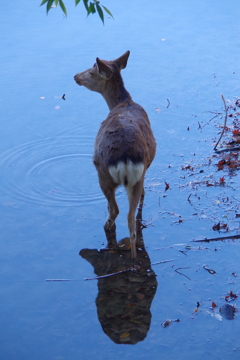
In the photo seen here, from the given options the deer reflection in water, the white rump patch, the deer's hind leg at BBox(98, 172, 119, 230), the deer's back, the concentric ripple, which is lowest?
the deer reflection in water

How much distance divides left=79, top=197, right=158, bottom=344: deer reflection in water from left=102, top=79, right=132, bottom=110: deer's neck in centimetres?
158

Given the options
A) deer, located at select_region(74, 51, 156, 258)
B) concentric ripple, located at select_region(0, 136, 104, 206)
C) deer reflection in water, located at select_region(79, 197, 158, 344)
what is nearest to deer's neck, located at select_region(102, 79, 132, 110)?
deer, located at select_region(74, 51, 156, 258)

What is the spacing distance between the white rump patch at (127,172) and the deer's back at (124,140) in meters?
0.04

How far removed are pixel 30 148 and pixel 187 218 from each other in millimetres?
2633

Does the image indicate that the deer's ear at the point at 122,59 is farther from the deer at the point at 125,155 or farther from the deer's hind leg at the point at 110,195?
the deer's hind leg at the point at 110,195

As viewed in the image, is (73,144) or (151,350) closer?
(151,350)

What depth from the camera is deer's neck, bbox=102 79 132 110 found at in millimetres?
6047

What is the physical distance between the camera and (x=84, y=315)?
4.22m

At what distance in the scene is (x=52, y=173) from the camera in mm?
6383

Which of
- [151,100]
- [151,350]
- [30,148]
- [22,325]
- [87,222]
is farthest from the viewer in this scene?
[151,100]

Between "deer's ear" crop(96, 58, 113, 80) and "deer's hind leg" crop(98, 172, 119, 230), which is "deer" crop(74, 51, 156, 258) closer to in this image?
"deer's hind leg" crop(98, 172, 119, 230)

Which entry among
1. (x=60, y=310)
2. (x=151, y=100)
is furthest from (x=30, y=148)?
(x=60, y=310)

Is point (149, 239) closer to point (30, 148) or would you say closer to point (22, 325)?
point (22, 325)

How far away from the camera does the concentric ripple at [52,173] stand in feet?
19.5
